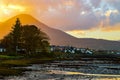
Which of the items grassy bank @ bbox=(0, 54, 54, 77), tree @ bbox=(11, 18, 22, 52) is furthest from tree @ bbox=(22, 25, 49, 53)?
grassy bank @ bbox=(0, 54, 54, 77)

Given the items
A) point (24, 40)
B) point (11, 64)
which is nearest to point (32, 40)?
point (24, 40)

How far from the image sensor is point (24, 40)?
139 meters

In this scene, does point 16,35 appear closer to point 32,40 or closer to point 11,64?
point 32,40

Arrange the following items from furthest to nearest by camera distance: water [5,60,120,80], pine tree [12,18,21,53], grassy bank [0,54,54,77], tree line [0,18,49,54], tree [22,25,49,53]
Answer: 1. tree [22,25,49,53]
2. tree line [0,18,49,54]
3. pine tree [12,18,21,53]
4. grassy bank [0,54,54,77]
5. water [5,60,120,80]

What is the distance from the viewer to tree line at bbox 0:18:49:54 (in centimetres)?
13489

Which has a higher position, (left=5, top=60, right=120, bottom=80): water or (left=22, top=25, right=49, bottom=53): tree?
(left=22, top=25, right=49, bottom=53): tree

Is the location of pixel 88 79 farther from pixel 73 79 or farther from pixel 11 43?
pixel 11 43

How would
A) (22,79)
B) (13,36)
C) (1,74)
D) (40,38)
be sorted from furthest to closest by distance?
(40,38) → (13,36) → (1,74) → (22,79)

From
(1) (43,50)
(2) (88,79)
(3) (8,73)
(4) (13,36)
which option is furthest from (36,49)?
(2) (88,79)

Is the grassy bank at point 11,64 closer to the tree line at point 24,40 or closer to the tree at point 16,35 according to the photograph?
the tree line at point 24,40

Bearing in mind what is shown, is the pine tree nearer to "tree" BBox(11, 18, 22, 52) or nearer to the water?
"tree" BBox(11, 18, 22, 52)

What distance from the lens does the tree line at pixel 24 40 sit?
443 feet

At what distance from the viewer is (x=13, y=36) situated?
135500 millimetres

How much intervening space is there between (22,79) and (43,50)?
96.8 m
